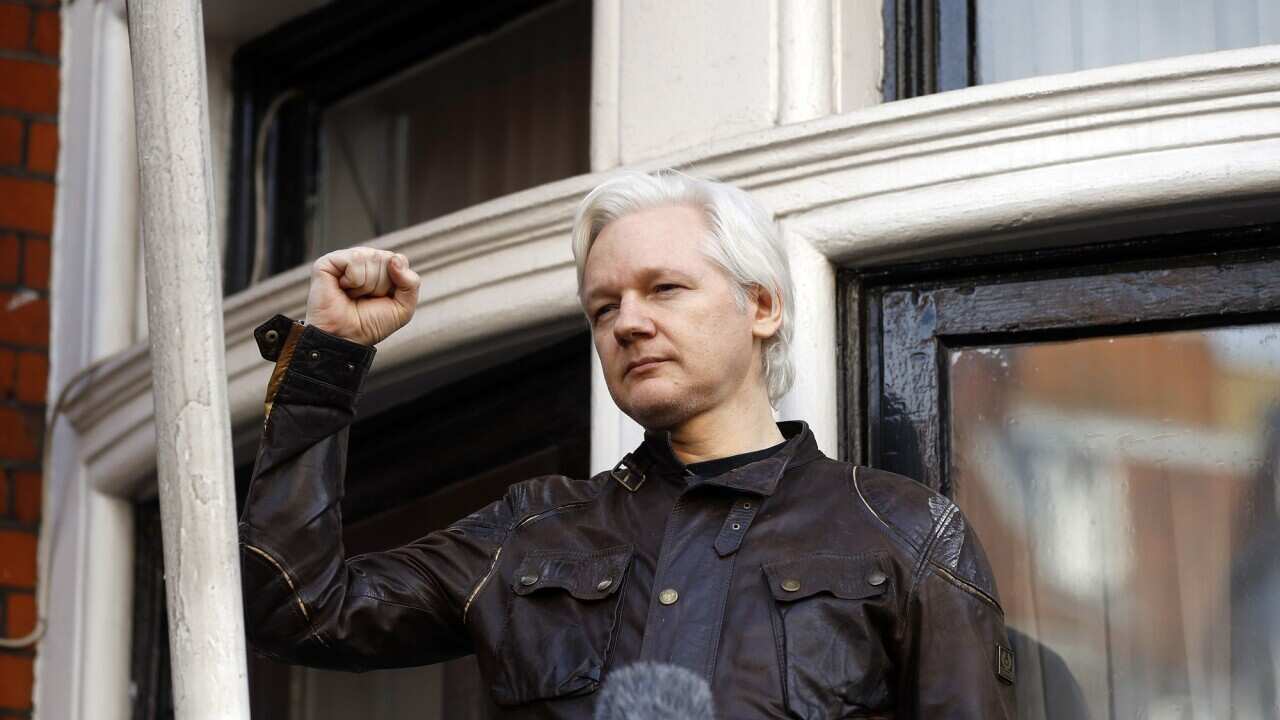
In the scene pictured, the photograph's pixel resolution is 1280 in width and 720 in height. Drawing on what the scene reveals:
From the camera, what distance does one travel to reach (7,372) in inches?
155

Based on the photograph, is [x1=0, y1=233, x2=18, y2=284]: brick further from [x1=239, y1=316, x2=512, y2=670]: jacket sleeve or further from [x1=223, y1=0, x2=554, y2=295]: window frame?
[x1=239, y1=316, x2=512, y2=670]: jacket sleeve

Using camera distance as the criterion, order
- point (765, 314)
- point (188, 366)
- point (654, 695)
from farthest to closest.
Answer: point (765, 314)
point (654, 695)
point (188, 366)

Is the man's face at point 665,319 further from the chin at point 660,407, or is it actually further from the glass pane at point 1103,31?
the glass pane at point 1103,31

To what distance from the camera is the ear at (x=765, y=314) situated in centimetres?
254

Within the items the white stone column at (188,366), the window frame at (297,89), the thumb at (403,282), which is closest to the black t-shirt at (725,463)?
the thumb at (403,282)

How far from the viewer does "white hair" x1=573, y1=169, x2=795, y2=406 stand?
8.23 feet

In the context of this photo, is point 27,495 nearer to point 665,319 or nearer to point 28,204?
point 28,204

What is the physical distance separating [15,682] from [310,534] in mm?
1778

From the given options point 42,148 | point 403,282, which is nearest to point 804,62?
point 403,282

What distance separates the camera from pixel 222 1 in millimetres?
3996

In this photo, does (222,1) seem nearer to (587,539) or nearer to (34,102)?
(34,102)

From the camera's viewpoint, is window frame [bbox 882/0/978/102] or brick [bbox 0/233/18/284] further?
brick [bbox 0/233/18/284]

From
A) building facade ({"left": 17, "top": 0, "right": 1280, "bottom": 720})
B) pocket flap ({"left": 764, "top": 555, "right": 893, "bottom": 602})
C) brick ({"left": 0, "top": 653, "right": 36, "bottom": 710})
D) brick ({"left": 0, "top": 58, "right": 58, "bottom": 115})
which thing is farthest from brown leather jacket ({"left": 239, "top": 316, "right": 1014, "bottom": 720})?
brick ({"left": 0, "top": 58, "right": 58, "bottom": 115})

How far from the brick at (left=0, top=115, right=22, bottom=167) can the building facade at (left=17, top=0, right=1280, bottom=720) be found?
21mm
